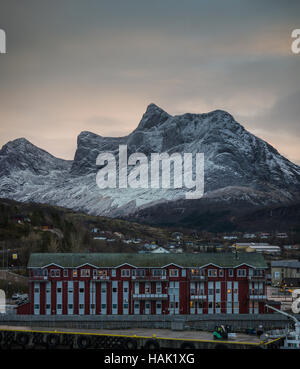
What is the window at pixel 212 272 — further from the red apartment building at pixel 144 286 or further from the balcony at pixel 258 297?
the balcony at pixel 258 297

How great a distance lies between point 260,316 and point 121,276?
69.9 ft

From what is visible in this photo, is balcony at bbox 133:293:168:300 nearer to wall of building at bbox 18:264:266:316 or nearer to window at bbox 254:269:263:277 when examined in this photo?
wall of building at bbox 18:264:266:316

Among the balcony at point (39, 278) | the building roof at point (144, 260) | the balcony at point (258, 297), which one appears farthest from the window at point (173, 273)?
the balcony at point (39, 278)

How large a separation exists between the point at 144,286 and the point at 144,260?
4054 millimetres

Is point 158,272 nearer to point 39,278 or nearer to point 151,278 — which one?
point 151,278

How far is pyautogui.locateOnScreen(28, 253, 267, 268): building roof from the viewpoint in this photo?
104m

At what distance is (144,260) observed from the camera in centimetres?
10544

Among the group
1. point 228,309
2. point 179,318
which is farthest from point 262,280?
point 179,318

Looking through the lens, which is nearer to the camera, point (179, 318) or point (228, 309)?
point (179, 318)

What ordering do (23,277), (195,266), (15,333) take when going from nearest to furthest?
1. (15,333)
2. (195,266)
3. (23,277)

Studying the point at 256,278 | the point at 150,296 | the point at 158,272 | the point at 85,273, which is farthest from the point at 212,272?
the point at 85,273

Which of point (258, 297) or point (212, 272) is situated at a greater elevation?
point (212, 272)

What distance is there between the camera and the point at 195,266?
10456 centimetres
